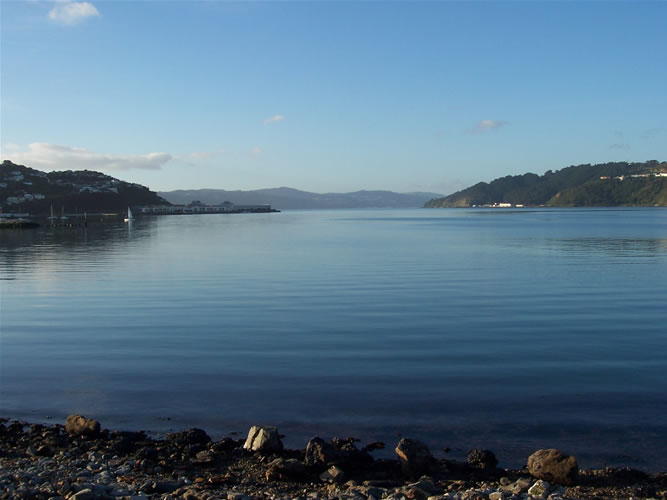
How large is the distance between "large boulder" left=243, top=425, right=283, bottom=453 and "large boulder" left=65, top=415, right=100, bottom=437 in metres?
2.04

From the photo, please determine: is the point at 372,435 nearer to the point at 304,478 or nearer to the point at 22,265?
the point at 304,478

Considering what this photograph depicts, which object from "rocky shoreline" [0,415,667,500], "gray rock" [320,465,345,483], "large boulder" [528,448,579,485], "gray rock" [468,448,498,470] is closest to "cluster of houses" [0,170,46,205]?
"rocky shoreline" [0,415,667,500]

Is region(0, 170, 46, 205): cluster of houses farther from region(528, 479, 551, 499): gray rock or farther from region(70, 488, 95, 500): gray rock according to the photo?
region(528, 479, 551, 499): gray rock

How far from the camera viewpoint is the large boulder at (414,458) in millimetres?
6223

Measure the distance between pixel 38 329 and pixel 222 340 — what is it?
522cm

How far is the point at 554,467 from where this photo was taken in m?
6.03

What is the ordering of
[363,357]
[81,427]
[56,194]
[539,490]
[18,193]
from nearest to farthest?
[539,490] → [81,427] → [363,357] → [18,193] → [56,194]

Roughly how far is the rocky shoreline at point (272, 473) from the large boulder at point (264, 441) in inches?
0.5

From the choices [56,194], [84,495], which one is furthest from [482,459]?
[56,194]

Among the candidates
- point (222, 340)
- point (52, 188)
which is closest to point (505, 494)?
point (222, 340)

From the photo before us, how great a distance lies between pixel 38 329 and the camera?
14484mm

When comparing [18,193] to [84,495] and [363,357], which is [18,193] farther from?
[84,495]

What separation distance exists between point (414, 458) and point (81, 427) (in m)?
4.26

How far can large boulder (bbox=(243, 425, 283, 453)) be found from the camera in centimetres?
679
